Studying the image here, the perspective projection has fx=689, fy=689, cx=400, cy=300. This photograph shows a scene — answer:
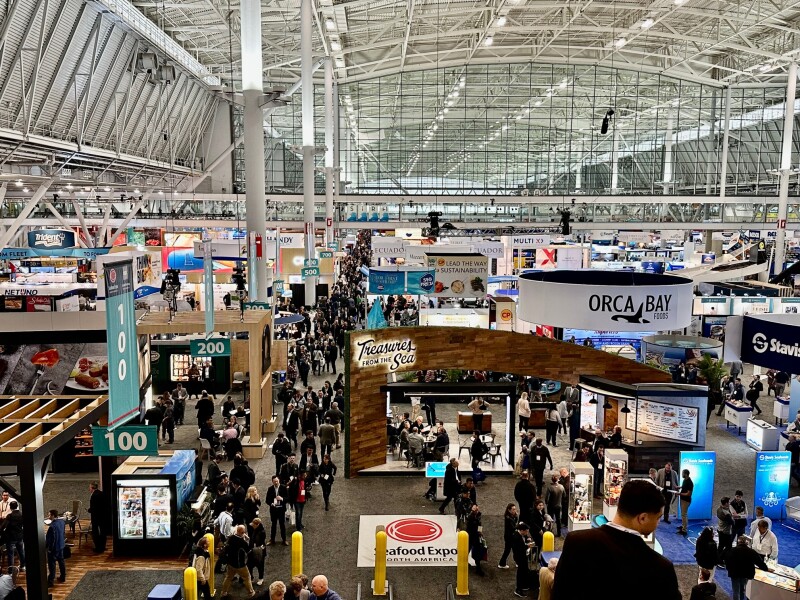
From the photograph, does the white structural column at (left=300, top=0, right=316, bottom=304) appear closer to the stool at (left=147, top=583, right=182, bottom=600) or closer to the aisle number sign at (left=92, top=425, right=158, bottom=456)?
the aisle number sign at (left=92, top=425, right=158, bottom=456)

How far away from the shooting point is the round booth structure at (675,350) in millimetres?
17609

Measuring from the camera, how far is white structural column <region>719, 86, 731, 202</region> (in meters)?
43.8

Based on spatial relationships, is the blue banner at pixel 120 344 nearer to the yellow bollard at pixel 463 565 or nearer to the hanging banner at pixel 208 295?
the yellow bollard at pixel 463 565

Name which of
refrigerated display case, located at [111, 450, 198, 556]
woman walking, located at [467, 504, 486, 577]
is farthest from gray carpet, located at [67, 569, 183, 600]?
woman walking, located at [467, 504, 486, 577]

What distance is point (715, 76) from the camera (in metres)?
45.5

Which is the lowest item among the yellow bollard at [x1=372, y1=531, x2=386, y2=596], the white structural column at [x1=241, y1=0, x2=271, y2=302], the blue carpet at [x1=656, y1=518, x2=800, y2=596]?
the blue carpet at [x1=656, y1=518, x2=800, y2=596]

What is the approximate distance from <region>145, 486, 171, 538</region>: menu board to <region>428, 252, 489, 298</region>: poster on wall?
37.3 ft

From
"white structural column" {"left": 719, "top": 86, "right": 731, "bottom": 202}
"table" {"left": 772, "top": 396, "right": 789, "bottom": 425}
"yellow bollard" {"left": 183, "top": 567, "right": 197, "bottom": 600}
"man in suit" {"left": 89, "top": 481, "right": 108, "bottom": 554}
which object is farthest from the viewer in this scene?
"white structural column" {"left": 719, "top": 86, "right": 731, "bottom": 202}

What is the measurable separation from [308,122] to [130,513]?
19.8m

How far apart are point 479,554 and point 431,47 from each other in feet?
124

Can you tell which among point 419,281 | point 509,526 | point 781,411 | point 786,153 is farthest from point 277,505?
point 786,153

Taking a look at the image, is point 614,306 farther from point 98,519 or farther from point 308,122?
point 308,122

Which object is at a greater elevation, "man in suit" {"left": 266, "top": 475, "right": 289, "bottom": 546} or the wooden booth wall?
the wooden booth wall

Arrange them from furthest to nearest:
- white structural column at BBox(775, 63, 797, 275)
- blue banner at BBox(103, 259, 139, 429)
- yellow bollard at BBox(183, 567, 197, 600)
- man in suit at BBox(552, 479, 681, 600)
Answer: white structural column at BBox(775, 63, 797, 275) → yellow bollard at BBox(183, 567, 197, 600) → blue banner at BBox(103, 259, 139, 429) → man in suit at BBox(552, 479, 681, 600)
